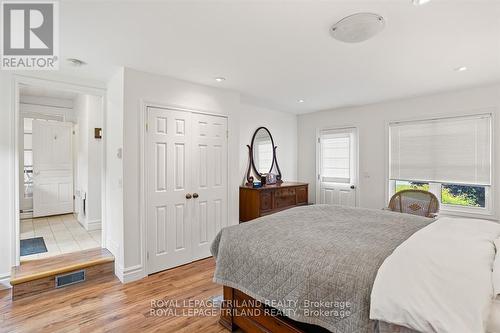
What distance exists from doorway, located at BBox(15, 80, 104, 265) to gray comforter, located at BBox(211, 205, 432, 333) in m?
2.94

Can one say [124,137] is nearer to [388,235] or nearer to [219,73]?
[219,73]

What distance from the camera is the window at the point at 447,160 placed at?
3387mm

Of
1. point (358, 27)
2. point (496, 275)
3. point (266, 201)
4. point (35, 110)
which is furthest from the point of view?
A: point (35, 110)

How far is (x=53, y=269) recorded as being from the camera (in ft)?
8.65

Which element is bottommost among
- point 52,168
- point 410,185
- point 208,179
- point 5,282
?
point 5,282

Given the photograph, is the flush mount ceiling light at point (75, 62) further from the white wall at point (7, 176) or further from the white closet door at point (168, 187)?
the white closet door at point (168, 187)

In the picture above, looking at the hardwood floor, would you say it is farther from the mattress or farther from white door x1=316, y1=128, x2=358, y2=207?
white door x1=316, y1=128, x2=358, y2=207

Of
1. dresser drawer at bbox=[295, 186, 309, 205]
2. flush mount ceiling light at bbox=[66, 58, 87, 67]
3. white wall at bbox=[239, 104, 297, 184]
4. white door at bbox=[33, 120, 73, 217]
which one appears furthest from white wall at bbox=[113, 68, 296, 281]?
white door at bbox=[33, 120, 73, 217]

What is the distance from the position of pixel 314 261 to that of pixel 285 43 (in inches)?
70.7

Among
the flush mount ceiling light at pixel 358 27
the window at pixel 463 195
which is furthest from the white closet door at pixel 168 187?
the window at pixel 463 195

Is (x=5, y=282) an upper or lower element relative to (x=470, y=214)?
lower

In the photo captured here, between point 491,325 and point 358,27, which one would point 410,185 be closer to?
point 358,27

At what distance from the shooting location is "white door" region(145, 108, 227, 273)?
9.84ft

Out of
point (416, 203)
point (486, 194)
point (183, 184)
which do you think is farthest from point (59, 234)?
point (486, 194)
